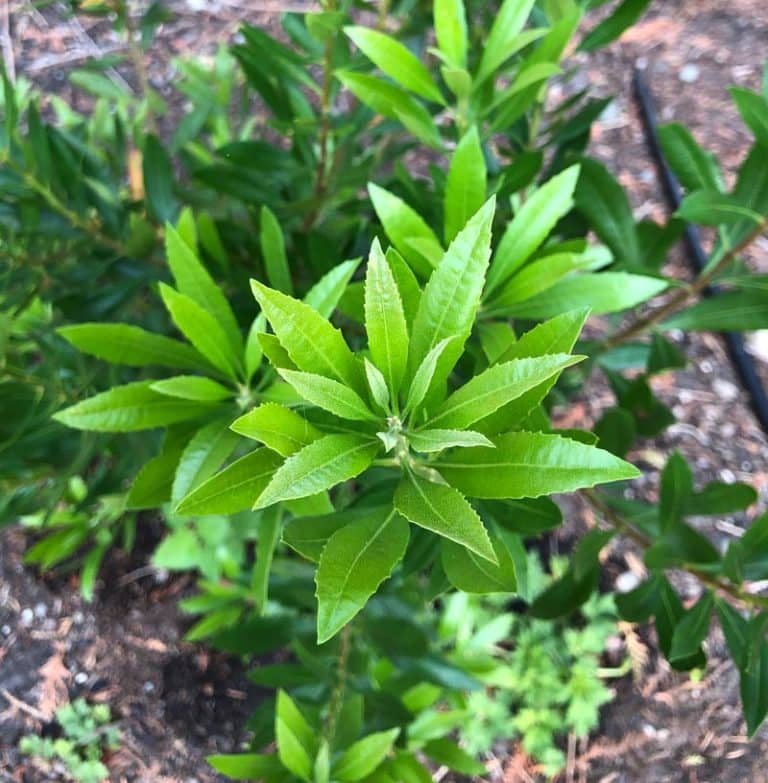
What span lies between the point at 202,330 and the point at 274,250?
198 mm

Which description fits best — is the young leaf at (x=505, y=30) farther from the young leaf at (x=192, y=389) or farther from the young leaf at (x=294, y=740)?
the young leaf at (x=294, y=740)

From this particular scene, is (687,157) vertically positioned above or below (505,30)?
below

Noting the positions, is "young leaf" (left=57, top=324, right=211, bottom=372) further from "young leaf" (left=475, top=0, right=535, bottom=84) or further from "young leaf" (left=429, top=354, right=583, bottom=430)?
"young leaf" (left=475, top=0, right=535, bottom=84)

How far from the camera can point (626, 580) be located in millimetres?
2135

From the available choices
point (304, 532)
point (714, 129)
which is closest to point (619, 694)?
point (304, 532)

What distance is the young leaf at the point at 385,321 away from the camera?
2.21 feet

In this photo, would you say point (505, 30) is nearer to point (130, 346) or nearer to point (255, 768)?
point (130, 346)

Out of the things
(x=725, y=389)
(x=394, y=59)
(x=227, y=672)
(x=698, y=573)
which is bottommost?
(x=227, y=672)

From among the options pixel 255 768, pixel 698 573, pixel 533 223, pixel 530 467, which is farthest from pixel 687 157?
pixel 255 768

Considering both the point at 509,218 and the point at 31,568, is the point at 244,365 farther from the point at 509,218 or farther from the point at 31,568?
the point at 31,568

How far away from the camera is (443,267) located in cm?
71

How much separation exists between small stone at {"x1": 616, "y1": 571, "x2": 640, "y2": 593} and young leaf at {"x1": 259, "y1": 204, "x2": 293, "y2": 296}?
1.48 metres

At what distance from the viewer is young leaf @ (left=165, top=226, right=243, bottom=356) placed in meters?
0.95

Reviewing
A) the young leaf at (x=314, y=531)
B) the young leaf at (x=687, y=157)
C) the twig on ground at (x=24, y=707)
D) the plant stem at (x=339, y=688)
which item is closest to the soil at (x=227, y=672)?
the twig on ground at (x=24, y=707)
